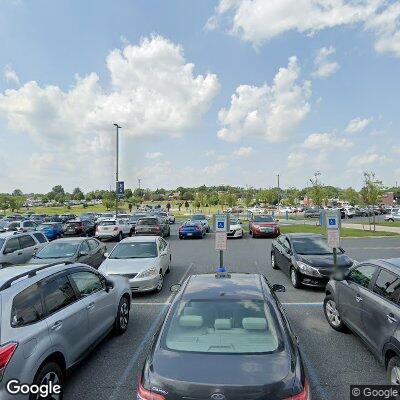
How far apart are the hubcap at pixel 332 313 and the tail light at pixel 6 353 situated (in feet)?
17.5

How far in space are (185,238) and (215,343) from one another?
21.2m

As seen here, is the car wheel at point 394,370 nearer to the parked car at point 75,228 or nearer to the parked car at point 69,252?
the parked car at point 69,252

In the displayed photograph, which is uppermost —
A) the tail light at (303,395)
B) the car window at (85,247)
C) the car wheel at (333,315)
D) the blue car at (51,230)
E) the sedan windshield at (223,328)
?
the sedan windshield at (223,328)

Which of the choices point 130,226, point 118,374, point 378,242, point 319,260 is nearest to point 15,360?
point 118,374

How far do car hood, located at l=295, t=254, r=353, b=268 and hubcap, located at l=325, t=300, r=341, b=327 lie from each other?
2.36 m

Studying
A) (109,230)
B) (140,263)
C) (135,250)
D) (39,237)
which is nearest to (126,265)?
(140,263)

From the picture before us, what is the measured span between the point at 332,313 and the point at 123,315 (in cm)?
403

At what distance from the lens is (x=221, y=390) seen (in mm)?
2818

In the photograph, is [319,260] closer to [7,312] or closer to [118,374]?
[118,374]

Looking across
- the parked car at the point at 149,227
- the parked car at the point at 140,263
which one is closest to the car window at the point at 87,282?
the parked car at the point at 140,263

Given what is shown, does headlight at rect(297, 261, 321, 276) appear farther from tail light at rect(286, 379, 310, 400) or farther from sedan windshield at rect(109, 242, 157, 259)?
tail light at rect(286, 379, 310, 400)

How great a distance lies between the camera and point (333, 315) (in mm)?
6695

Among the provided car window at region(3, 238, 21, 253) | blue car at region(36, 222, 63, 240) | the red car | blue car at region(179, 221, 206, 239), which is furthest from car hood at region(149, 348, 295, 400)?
blue car at region(36, 222, 63, 240)

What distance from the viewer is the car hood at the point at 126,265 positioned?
919 cm
